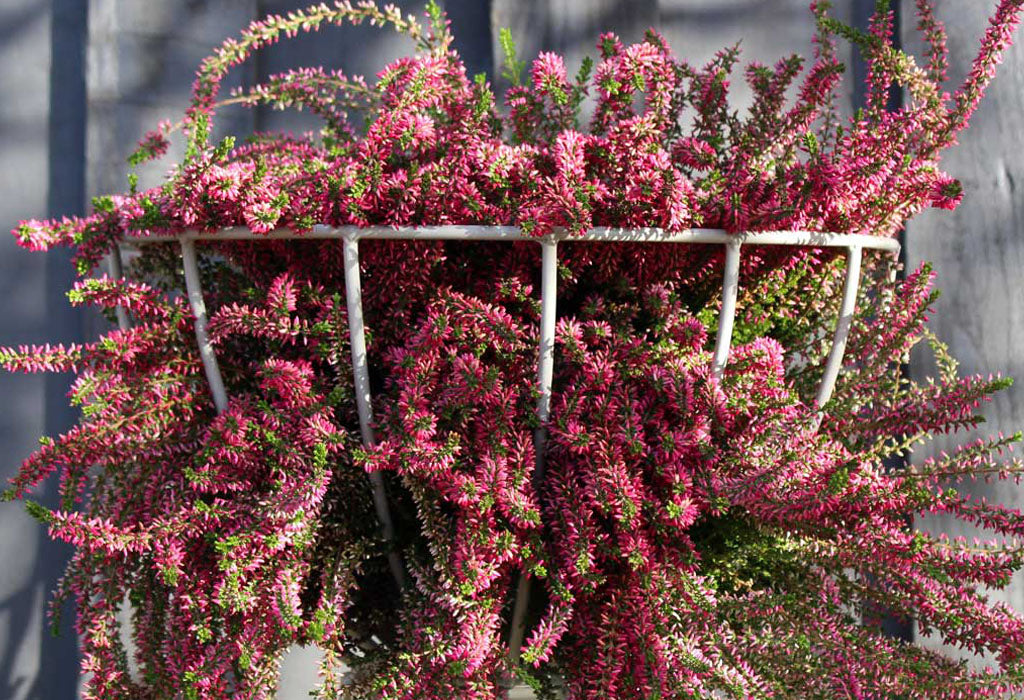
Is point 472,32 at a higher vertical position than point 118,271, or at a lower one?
higher

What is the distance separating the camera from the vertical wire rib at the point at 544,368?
29.4 inches

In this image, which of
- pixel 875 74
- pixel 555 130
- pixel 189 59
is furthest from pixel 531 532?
pixel 189 59

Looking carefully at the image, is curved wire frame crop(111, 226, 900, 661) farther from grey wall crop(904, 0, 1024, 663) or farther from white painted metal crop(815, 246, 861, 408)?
grey wall crop(904, 0, 1024, 663)

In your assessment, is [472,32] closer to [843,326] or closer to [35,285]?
[35,285]

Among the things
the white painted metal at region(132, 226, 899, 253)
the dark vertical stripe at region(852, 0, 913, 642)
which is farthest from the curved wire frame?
the dark vertical stripe at region(852, 0, 913, 642)

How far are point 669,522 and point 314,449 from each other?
1.00ft

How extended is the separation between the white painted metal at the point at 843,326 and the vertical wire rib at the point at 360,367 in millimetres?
413

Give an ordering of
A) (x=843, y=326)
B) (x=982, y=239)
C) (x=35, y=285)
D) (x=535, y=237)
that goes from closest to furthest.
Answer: (x=535, y=237)
(x=843, y=326)
(x=982, y=239)
(x=35, y=285)

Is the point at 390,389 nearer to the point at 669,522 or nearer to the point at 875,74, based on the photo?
the point at 669,522

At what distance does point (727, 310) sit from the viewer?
30.6 inches

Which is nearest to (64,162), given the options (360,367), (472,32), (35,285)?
(35,285)

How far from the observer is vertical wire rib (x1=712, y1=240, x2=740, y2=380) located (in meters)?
0.77

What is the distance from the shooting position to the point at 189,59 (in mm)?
1663

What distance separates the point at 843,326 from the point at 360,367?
0.45m
